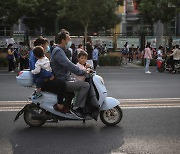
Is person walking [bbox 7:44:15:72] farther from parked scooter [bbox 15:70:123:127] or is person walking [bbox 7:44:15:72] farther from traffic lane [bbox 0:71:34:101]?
parked scooter [bbox 15:70:123:127]

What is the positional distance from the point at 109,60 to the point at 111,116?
16561mm

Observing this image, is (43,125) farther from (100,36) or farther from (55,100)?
(100,36)

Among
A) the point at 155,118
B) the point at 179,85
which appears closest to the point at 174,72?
the point at 179,85

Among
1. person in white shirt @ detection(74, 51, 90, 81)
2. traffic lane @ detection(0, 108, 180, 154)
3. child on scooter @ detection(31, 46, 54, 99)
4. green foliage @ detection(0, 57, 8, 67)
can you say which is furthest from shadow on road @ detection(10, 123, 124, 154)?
green foliage @ detection(0, 57, 8, 67)

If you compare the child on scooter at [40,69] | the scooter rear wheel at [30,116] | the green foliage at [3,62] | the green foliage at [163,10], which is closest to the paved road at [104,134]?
the scooter rear wheel at [30,116]

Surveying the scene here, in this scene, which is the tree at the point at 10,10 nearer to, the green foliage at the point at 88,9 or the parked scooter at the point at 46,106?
the green foliage at the point at 88,9

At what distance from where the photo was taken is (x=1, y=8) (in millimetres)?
24500

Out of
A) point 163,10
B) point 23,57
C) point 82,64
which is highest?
point 163,10

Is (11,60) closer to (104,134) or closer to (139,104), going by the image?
(139,104)

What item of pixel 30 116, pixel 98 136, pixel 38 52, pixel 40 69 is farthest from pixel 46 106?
pixel 98 136

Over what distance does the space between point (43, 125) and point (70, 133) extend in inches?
31.0

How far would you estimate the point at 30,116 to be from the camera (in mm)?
6773

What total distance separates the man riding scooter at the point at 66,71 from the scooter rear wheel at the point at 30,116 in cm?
36

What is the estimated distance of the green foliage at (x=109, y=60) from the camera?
23345 mm
